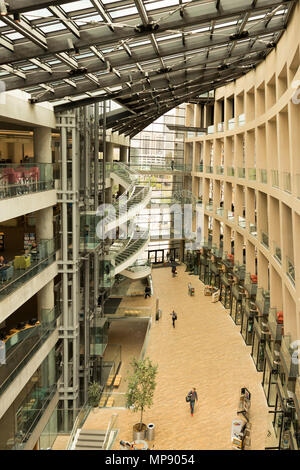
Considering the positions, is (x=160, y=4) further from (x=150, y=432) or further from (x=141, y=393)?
(x=150, y=432)

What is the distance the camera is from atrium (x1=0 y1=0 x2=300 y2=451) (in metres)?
12.0

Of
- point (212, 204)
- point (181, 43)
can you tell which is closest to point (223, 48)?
point (181, 43)

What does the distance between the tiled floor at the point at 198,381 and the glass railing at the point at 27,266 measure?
5.91 meters

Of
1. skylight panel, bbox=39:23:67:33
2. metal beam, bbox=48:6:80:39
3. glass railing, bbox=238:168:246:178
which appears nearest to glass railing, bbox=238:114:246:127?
glass railing, bbox=238:168:246:178

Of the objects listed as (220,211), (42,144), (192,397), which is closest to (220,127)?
(220,211)

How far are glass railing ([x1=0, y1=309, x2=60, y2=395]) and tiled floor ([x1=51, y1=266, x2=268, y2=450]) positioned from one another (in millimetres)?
3648

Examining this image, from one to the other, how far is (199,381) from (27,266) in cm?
936

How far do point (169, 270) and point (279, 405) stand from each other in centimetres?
2597

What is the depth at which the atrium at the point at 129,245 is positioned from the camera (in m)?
12.0

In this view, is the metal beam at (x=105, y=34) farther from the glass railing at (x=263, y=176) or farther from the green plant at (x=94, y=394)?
the green plant at (x=94, y=394)

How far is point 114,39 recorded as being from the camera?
10.5 metres

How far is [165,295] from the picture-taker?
3300cm

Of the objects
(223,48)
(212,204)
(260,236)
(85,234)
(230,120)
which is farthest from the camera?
(212,204)

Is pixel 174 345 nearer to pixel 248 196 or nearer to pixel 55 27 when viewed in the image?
pixel 248 196
